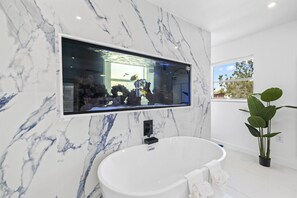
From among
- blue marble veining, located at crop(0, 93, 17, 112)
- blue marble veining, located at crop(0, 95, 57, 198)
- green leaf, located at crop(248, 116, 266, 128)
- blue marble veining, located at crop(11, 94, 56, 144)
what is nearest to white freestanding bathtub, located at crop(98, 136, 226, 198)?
blue marble veining, located at crop(0, 95, 57, 198)

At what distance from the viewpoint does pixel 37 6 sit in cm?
115

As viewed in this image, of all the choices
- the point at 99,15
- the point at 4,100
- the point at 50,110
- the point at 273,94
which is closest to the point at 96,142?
the point at 50,110

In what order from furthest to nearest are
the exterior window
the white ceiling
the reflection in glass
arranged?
1. the exterior window
2. the white ceiling
3. the reflection in glass

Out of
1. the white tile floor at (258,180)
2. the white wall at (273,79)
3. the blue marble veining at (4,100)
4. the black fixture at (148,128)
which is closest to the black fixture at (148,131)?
the black fixture at (148,128)

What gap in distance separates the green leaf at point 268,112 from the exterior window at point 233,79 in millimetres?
797

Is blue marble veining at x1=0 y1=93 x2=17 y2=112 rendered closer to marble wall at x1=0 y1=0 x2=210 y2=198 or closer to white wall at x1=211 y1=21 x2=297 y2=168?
marble wall at x1=0 y1=0 x2=210 y2=198

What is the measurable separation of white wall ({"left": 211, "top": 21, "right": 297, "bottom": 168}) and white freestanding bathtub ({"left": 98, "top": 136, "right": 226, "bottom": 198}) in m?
1.75

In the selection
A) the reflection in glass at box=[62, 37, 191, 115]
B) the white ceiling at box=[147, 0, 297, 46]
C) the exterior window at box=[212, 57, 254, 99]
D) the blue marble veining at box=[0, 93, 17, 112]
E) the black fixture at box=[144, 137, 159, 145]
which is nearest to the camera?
the blue marble veining at box=[0, 93, 17, 112]

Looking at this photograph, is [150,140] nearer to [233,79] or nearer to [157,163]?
[157,163]

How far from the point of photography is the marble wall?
106 cm

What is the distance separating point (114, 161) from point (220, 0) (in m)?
2.26

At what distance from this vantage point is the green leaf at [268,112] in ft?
7.69

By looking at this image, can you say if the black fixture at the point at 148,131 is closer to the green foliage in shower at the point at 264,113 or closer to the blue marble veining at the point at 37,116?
the blue marble veining at the point at 37,116

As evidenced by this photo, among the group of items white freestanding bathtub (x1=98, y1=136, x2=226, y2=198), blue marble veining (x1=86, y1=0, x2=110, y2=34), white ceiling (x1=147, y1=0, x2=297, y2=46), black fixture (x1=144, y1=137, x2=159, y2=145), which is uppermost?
white ceiling (x1=147, y1=0, x2=297, y2=46)
